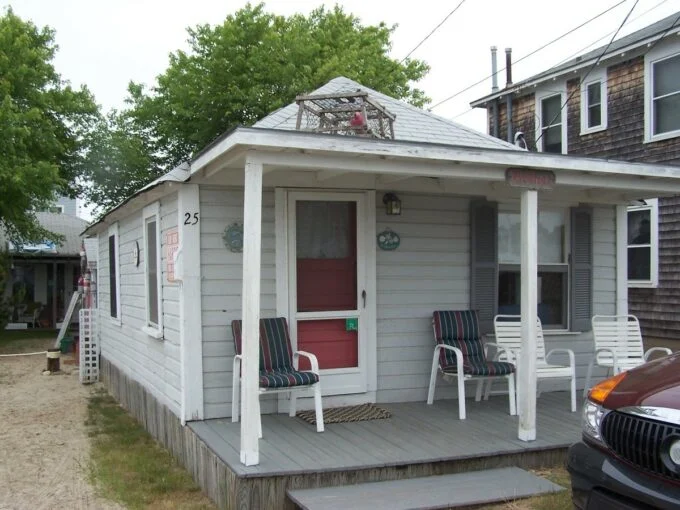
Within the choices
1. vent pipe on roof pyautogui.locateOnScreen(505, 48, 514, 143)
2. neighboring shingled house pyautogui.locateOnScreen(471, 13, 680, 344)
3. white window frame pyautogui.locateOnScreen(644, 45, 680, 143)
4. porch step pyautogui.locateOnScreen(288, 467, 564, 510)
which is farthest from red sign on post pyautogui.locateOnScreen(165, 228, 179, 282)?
vent pipe on roof pyautogui.locateOnScreen(505, 48, 514, 143)

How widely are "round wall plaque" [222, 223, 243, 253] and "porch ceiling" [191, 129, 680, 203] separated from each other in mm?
370

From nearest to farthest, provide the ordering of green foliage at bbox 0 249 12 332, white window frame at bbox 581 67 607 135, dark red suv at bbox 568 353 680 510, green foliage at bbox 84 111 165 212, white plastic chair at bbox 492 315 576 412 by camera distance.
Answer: dark red suv at bbox 568 353 680 510
white plastic chair at bbox 492 315 576 412
white window frame at bbox 581 67 607 135
green foliage at bbox 0 249 12 332
green foliage at bbox 84 111 165 212

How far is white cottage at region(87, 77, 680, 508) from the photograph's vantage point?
463 centimetres

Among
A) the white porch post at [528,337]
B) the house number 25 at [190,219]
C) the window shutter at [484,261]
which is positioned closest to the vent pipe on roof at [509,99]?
the window shutter at [484,261]

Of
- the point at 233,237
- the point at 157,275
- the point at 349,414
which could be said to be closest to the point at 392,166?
the point at 233,237

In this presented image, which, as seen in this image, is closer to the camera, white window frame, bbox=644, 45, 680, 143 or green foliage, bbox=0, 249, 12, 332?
white window frame, bbox=644, 45, 680, 143

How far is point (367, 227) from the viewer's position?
20.1ft

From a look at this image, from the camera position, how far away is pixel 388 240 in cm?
625

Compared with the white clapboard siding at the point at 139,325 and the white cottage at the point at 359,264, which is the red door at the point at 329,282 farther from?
the white clapboard siding at the point at 139,325

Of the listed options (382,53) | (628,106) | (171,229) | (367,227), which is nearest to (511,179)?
(367,227)

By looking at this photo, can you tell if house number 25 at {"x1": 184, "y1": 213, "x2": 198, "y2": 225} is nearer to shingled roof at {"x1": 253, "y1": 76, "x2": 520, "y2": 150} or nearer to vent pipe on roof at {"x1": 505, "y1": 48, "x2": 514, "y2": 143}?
shingled roof at {"x1": 253, "y1": 76, "x2": 520, "y2": 150}

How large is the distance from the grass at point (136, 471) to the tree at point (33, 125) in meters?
9.11

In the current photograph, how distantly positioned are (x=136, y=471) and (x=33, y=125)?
41.5 ft

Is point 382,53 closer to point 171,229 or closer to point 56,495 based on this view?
point 171,229
